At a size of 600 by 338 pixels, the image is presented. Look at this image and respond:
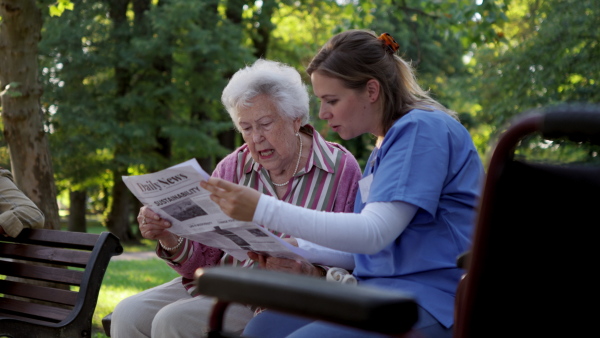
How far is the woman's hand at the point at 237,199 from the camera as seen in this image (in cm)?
215

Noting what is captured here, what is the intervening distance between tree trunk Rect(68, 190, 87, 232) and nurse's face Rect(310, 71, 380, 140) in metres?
22.4

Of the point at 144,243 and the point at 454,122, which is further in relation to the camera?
the point at 144,243

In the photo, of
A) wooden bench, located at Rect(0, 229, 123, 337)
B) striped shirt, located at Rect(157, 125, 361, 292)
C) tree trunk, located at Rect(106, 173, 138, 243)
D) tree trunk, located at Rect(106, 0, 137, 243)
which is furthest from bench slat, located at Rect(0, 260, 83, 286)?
tree trunk, located at Rect(106, 173, 138, 243)

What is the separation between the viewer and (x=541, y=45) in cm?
1427

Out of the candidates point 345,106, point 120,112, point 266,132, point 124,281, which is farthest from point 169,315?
point 120,112

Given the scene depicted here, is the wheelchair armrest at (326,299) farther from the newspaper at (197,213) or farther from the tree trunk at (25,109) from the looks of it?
the tree trunk at (25,109)

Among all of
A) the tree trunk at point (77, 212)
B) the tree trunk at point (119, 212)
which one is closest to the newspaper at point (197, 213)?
the tree trunk at point (119, 212)

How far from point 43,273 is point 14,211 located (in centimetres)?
45

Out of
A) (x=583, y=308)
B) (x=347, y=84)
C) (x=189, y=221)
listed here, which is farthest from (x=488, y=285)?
(x=189, y=221)

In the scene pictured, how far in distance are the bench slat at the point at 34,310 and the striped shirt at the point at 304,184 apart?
0.82m

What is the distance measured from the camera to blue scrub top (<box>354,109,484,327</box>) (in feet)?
7.00

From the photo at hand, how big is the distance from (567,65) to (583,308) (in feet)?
43.6

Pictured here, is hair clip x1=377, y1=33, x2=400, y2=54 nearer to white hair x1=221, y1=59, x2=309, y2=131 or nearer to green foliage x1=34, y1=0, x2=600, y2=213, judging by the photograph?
white hair x1=221, y1=59, x2=309, y2=131

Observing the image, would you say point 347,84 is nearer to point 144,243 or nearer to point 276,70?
point 276,70
